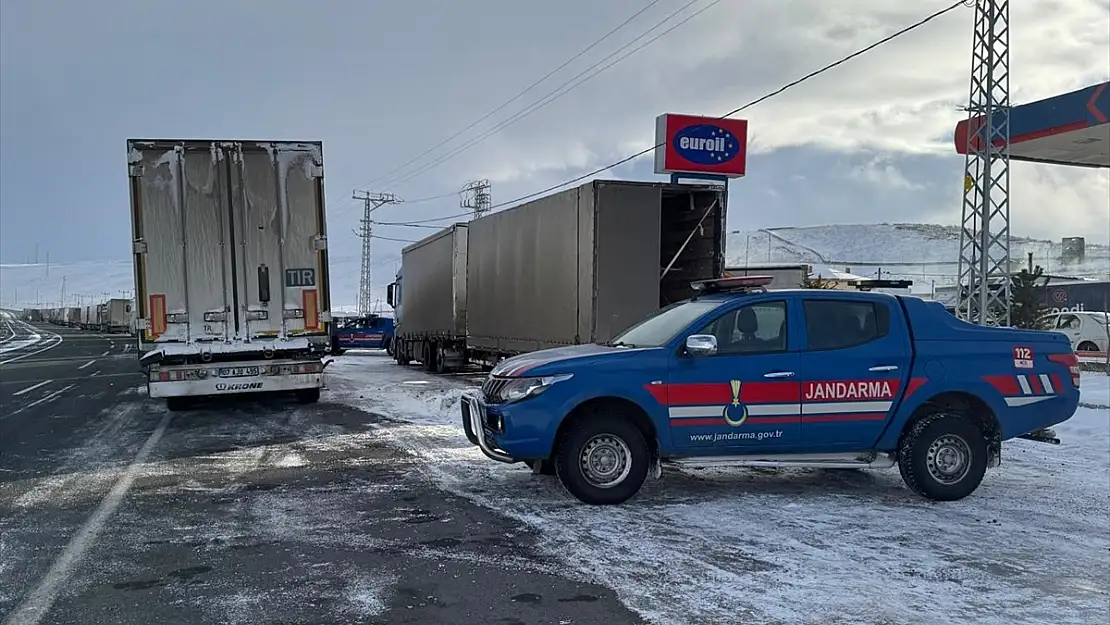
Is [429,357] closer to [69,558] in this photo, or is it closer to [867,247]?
[69,558]

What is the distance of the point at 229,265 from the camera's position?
1257 cm

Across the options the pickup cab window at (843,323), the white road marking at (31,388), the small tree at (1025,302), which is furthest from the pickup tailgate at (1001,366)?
the white road marking at (31,388)

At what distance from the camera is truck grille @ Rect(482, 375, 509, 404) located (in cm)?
692

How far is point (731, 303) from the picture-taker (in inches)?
282

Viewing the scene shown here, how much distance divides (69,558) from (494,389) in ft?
10.3

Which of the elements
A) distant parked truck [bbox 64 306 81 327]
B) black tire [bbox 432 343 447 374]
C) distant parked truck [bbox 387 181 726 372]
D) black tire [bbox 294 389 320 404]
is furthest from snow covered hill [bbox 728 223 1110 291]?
black tire [bbox 294 389 320 404]

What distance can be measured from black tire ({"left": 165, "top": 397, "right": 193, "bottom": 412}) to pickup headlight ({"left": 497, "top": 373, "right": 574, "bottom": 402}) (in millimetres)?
8435

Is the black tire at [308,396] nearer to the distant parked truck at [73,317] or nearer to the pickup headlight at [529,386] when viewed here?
the pickup headlight at [529,386]

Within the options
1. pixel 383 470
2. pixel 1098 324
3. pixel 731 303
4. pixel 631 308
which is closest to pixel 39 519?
pixel 383 470

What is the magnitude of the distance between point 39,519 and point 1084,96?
2317 cm

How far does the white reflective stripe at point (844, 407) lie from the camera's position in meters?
6.98

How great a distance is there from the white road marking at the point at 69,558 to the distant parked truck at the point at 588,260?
6.63m

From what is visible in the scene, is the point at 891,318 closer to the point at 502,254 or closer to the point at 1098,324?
the point at 502,254

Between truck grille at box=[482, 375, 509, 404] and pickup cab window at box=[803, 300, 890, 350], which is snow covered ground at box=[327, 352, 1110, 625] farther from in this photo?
pickup cab window at box=[803, 300, 890, 350]
